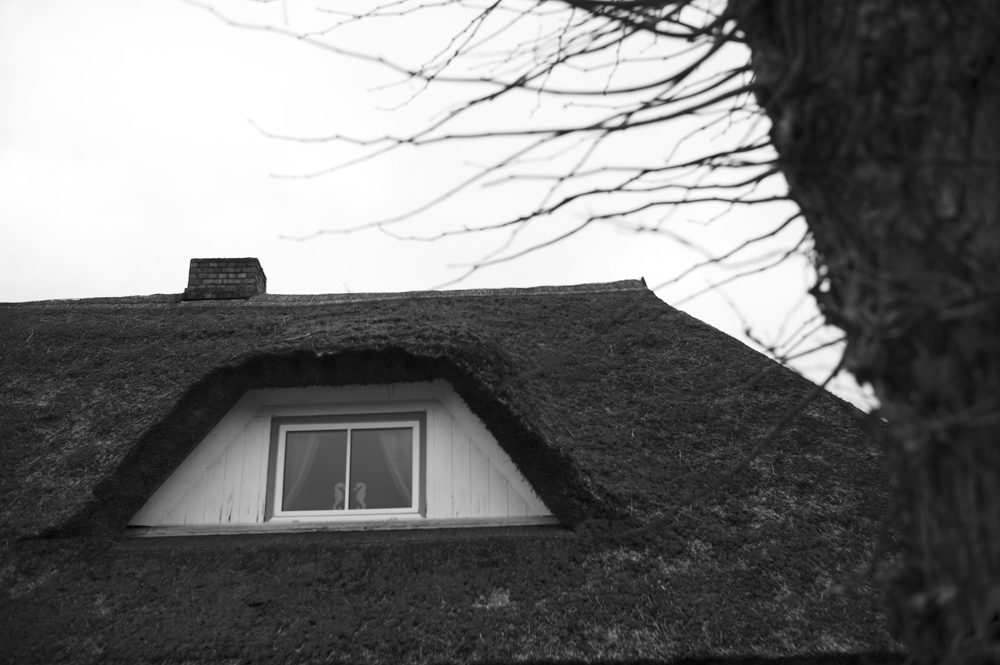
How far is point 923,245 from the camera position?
64.7 inches

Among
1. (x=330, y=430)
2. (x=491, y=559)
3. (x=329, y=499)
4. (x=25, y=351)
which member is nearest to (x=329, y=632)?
(x=491, y=559)

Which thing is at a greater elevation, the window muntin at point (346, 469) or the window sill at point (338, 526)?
the window muntin at point (346, 469)

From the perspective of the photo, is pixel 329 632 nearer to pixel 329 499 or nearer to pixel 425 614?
pixel 425 614

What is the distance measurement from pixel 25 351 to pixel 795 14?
5.74 metres

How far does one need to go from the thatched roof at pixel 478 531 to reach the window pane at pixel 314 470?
0.37 metres

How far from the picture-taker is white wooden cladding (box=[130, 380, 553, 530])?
15.3ft

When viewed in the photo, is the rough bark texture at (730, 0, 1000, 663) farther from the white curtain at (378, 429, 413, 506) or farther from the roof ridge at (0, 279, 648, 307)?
the roof ridge at (0, 279, 648, 307)

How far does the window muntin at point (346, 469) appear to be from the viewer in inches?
187

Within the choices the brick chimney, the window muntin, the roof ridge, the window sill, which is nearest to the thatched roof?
the window sill

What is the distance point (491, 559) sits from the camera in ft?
13.2

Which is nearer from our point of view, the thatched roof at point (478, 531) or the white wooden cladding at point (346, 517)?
the thatched roof at point (478, 531)

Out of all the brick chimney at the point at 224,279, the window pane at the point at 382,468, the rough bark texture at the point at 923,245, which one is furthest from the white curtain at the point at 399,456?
the rough bark texture at the point at 923,245

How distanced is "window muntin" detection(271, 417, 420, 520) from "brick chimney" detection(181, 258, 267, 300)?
9.07 ft

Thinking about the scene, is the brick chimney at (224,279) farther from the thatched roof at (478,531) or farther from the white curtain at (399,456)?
the white curtain at (399,456)
